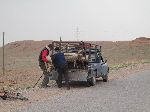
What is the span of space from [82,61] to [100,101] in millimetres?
5672

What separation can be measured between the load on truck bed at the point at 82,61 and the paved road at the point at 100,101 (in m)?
0.66

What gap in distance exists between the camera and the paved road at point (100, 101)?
14.5 metres

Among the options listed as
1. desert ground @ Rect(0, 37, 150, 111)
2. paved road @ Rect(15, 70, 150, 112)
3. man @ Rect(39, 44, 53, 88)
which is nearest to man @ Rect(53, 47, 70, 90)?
man @ Rect(39, 44, 53, 88)

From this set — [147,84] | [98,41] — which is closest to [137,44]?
[98,41]

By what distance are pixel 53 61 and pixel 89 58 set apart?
1802 millimetres

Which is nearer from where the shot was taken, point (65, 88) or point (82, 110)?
point (82, 110)

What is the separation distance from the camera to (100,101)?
16.5 metres

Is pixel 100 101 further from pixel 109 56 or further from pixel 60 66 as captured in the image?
pixel 109 56

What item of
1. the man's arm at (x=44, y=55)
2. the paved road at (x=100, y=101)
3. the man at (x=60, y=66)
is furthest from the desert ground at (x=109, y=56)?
the paved road at (x=100, y=101)

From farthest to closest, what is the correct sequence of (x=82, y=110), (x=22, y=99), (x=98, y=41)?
(x=98, y=41)
(x=22, y=99)
(x=82, y=110)

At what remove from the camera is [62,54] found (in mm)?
21156

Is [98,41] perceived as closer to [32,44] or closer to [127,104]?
[32,44]

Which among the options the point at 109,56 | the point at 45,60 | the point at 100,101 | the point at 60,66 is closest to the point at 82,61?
the point at 60,66

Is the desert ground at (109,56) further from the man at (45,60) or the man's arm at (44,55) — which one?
the man's arm at (44,55)
